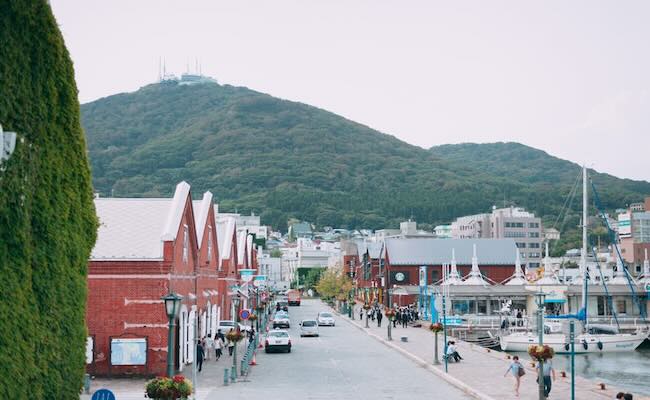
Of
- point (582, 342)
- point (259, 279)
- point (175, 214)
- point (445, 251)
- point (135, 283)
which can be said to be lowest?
point (582, 342)

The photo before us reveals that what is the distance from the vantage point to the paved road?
28.4 m

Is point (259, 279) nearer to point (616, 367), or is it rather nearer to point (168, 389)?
point (616, 367)

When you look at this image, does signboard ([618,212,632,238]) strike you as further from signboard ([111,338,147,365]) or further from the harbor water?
signboard ([111,338,147,365])

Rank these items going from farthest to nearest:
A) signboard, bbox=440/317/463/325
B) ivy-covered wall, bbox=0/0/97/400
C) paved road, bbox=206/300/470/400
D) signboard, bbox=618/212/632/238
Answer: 1. signboard, bbox=618/212/632/238
2. signboard, bbox=440/317/463/325
3. paved road, bbox=206/300/470/400
4. ivy-covered wall, bbox=0/0/97/400

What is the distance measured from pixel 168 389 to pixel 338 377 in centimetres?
1554

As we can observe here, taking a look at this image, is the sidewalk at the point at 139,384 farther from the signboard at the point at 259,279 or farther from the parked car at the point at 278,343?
the signboard at the point at 259,279

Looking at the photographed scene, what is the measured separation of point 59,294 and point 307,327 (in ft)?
142

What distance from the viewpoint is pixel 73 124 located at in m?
18.6

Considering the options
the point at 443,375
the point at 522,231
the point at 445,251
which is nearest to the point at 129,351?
the point at 443,375

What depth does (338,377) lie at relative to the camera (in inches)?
1324

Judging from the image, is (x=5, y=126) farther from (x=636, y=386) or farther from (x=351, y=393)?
(x=636, y=386)

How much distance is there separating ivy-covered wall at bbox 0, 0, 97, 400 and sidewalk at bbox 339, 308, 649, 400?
15.0 metres

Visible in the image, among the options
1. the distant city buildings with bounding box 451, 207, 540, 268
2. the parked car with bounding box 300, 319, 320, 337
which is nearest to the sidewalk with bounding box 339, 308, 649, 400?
the parked car with bounding box 300, 319, 320, 337

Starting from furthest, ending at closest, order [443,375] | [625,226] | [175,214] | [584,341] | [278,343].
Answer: [625,226] → [584,341] → [278,343] → [175,214] → [443,375]
